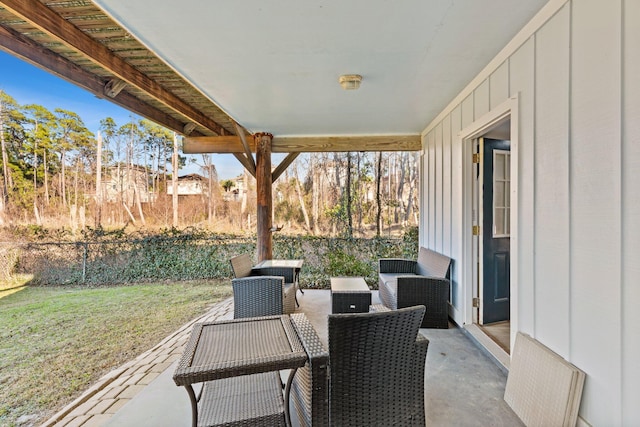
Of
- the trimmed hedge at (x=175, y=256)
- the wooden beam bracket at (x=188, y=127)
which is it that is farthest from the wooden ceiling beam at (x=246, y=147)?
the trimmed hedge at (x=175, y=256)

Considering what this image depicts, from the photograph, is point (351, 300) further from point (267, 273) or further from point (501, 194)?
point (501, 194)

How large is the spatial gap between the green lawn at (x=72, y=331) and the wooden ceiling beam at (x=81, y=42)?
2635mm

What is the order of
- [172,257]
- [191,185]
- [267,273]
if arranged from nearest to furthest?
[267,273] → [172,257] → [191,185]

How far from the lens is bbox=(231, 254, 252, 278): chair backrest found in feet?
10.8

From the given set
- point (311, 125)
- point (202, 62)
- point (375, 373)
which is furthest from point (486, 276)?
point (202, 62)

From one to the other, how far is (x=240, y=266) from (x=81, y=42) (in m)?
2.54

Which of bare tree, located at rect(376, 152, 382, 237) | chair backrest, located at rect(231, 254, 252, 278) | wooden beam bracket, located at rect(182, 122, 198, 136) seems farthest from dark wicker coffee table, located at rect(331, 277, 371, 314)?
wooden beam bracket, located at rect(182, 122, 198, 136)

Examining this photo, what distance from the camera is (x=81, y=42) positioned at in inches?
84.8

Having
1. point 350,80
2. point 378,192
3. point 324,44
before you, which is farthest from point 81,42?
point 378,192

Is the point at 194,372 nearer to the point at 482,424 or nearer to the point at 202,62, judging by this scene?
the point at 482,424

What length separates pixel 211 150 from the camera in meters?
4.89

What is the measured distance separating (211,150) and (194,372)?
434 cm

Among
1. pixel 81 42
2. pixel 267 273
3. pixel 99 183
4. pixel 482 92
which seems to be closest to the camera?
pixel 81 42

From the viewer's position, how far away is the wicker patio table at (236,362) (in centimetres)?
124
